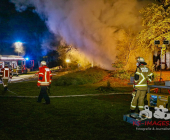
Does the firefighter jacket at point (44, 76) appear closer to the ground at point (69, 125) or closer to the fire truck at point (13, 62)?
the ground at point (69, 125)

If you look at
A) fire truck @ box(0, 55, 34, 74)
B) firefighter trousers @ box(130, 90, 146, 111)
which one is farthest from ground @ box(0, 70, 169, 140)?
fire truck @ box(0, 55, 34, 74)

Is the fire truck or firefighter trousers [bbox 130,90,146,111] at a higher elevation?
the fire truck

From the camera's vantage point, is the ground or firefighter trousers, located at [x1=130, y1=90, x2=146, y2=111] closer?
the ground

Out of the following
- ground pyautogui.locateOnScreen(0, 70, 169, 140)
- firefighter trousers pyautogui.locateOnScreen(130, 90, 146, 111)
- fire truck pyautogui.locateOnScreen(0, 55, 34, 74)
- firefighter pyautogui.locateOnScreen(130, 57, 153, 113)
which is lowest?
ground pyautogui.locateOnScreen(0, 70, 169, 140)

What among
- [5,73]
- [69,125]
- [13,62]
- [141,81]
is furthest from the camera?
[13,62]

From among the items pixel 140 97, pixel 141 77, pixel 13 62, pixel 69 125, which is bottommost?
pixel 69 125

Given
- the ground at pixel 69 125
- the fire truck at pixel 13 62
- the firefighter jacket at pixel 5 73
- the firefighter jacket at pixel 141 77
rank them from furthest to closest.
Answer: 1. the fire truck at pixel 13 62
2. the firefighter jacket at pixel 5 73
3. the firefighter jacket at pixel 141 77
4. the ground at pixel 69 125

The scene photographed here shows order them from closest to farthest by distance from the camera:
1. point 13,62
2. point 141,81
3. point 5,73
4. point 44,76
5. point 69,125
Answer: point 69,125
point 141,81
point 44,76
point 5,73
point 13,62

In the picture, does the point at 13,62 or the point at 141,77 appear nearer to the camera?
the point at 141,77

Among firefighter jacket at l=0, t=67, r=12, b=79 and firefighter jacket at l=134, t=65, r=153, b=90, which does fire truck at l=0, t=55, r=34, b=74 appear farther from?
firefighter jacket at l=134, t=65, r=153, b=90

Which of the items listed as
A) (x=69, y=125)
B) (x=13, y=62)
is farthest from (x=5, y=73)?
(x=13, y=62)

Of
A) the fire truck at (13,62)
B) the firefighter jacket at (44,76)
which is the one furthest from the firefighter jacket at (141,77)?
the fire truck at (13,62)

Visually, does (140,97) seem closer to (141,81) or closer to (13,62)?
(141,81)

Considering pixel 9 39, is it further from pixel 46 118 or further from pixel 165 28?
pixel 46 118
